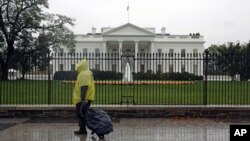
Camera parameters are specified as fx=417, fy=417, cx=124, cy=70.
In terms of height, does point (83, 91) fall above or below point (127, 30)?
below

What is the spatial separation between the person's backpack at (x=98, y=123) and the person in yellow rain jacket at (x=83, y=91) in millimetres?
215

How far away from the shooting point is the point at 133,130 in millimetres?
10617

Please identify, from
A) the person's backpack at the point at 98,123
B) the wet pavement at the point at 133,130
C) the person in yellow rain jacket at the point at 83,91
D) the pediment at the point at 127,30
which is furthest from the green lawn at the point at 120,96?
the pediment at the point at 127,30

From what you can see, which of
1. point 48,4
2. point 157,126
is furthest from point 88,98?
point 48,4

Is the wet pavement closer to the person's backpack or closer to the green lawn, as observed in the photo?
the person's backpack

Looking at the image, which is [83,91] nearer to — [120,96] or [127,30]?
[120,96]

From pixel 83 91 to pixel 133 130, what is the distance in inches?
77.0

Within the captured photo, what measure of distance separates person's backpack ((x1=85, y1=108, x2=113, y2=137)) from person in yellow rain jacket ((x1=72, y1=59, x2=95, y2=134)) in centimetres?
22

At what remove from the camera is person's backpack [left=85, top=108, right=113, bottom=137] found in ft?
30.3

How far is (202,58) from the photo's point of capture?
13750 millimetres

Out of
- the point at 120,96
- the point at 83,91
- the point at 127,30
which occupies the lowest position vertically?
the point at 120,96

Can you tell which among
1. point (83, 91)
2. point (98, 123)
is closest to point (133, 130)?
point (98, 123)

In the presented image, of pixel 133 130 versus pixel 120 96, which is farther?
pixel 120 96

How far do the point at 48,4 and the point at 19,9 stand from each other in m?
3.68
